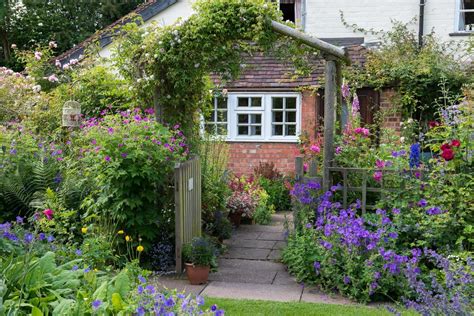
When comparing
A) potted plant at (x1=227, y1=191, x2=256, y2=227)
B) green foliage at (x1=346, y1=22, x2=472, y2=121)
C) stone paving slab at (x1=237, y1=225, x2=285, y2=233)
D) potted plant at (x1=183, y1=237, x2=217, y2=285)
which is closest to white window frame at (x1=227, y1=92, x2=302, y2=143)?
green foliage at (x1=346, y1=22, x2=472, y2=121)

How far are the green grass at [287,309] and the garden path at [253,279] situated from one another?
192 mm

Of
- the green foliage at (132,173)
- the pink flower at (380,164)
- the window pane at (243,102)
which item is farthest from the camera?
the window pane at (243,102)

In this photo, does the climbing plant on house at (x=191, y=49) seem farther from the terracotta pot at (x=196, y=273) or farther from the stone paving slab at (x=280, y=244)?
the terracotta pot at (x=196, y=273)

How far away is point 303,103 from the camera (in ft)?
39.3

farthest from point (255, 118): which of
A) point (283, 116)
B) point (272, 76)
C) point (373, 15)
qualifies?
point (373, 15)

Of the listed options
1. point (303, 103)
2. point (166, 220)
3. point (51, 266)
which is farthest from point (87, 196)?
point (303, 103)

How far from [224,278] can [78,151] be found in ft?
9.14

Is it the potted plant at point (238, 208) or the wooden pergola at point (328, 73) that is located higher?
the wooden pergola at point (328, 73)

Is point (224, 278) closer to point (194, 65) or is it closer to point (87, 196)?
point (87, 196)

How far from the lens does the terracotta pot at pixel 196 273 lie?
5.59 m

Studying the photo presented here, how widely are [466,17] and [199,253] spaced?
376 inches

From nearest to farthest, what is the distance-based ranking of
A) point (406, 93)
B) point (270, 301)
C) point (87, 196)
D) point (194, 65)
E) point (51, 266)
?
point (51, 266), point (270, 301), point (87, 196), point (194, 65), point (406, 93)

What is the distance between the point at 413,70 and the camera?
10766 millimetres

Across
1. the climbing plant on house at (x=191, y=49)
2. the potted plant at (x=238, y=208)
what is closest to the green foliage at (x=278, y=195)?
the potted plant at (x=238, y=208)
